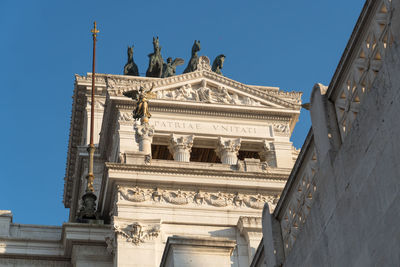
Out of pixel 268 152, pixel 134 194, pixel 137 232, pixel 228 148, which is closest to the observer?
pixel 137 232

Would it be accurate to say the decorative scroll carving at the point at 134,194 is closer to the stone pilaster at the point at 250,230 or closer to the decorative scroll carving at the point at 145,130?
the stone pilaster at the point at 250,230

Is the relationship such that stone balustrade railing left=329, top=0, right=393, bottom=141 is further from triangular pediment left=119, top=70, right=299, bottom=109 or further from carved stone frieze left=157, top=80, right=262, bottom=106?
carved stone frieze left=157, top=80, right=262, bottom=106

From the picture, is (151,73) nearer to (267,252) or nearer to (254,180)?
(254,180)

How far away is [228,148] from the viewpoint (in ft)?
147

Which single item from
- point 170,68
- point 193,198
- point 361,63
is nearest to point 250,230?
point 193,198

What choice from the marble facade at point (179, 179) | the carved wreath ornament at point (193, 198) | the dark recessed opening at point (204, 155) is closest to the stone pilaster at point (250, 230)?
the marble facade at point (179, 179)

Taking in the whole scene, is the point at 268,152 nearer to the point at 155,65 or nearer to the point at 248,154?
the point at 248,154

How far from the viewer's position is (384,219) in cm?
1003

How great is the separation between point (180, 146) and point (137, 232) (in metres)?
11.1

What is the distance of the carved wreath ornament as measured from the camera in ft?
117

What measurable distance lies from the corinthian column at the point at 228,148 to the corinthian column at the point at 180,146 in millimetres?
1582

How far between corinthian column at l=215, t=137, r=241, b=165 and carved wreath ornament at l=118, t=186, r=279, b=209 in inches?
301

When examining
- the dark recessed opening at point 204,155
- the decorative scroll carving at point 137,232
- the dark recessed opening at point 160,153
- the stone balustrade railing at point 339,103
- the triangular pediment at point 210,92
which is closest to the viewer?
the stone balustrade railing at point 339,103

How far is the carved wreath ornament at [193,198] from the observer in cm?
3578
